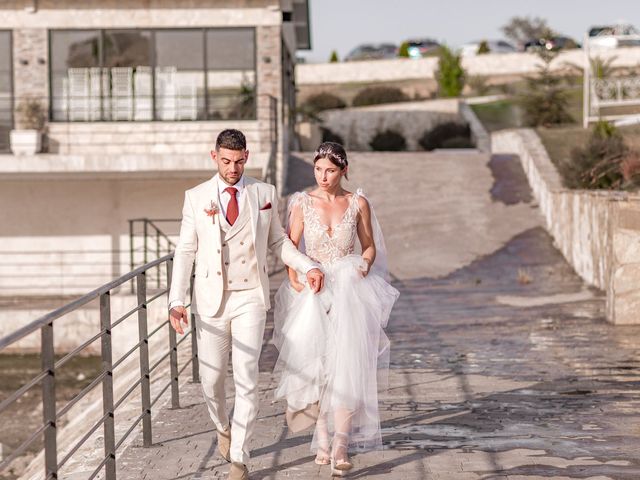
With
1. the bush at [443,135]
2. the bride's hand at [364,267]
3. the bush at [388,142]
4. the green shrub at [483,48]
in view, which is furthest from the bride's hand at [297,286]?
the green shrub at [483,48]

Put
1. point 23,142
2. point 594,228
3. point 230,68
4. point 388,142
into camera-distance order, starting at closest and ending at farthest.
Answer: point 594,228
point 23,142
point 230,68
point 388,142

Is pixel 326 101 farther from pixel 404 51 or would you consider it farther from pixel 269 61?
pixel 269 61

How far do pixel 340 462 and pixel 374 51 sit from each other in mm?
71672

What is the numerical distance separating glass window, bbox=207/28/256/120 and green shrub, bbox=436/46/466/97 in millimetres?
25169

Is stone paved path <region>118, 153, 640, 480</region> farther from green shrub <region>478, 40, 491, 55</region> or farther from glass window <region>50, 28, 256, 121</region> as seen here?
green shrub <region>478, 40, 491, 55</region>

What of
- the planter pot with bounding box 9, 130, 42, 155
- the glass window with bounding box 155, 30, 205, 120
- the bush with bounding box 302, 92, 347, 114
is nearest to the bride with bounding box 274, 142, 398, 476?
the planter pot with bounding box 9, 130, 42, 155

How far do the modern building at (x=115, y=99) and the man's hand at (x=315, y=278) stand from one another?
2068 centimetres

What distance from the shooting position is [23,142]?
27297mm

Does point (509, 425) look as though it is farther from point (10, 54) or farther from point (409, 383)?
point (10, 54)

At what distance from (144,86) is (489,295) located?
14535mm

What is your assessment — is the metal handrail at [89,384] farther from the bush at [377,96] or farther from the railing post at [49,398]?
the bush at [377,96]

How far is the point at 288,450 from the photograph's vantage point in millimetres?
7586

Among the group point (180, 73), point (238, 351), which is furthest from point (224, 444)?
point (180, 73)

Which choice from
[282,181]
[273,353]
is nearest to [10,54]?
[282,181]
